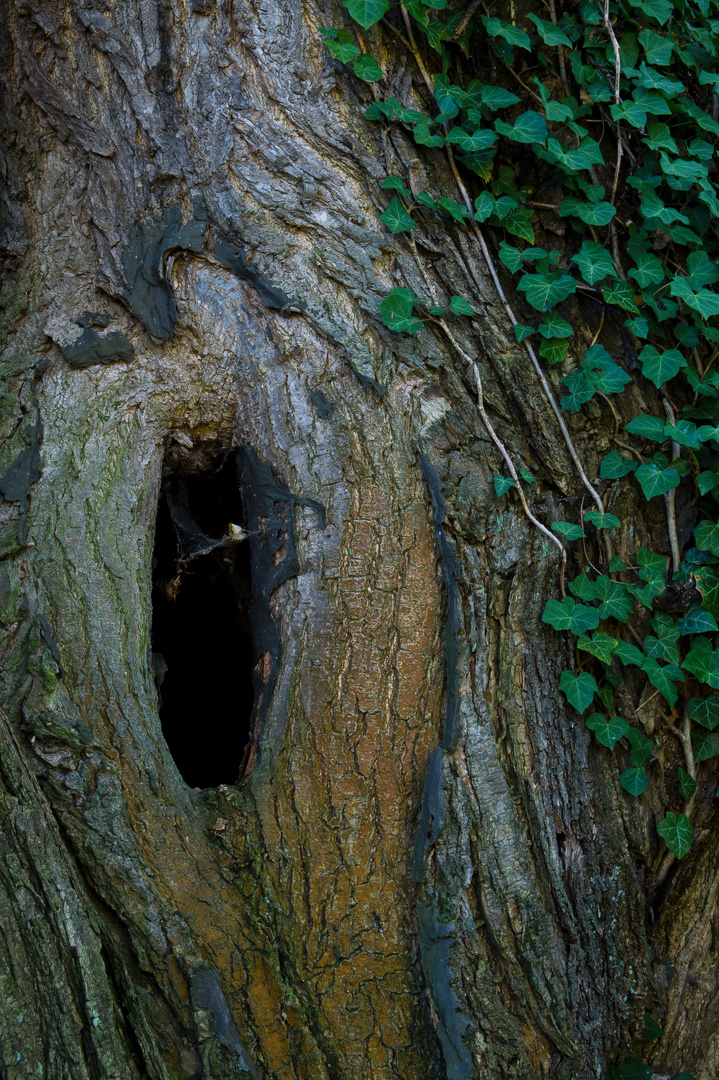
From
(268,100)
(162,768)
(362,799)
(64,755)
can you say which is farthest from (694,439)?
(64,755)

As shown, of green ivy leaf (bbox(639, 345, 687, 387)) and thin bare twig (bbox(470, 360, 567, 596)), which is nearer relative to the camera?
thin bare twig (bbox(470, 360, 567, 596))

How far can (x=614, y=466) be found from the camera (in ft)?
6.27

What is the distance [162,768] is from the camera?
1621mm

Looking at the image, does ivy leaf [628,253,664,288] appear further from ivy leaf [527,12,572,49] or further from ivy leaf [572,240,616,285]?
ivy leaf [527,12,572,49]

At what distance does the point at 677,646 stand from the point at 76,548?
5.00ft

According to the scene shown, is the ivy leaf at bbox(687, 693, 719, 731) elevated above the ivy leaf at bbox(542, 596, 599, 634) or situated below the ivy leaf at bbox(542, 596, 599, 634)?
below

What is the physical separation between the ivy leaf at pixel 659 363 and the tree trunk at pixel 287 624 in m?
0.11

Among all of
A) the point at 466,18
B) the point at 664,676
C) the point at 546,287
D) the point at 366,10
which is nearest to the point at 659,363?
the point at 546,287

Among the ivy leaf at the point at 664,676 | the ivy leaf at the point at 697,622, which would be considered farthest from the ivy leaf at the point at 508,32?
the ivy leaf at the point at 664,676

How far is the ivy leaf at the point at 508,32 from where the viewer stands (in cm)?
186

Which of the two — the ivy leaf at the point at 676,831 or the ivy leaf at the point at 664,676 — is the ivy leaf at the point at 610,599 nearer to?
the ivy leaf at the point at 664,676

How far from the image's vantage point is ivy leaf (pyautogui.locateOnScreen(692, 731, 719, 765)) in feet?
6.24

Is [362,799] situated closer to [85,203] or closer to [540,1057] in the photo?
[540,1057]

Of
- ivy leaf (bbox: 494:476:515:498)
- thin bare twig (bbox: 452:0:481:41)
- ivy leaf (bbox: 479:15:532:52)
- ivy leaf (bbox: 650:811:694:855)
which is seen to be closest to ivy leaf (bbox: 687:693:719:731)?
ivy leaf (bbox: 650:811:694:855)
